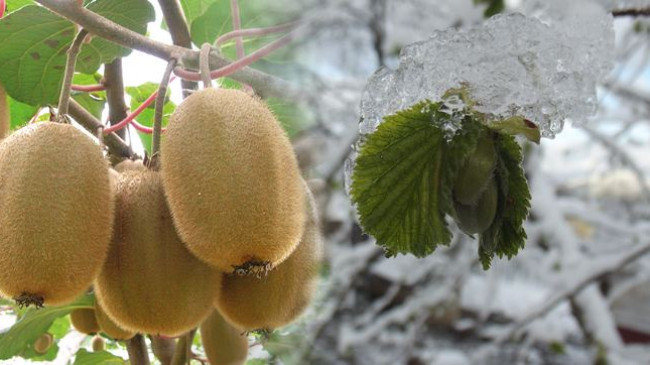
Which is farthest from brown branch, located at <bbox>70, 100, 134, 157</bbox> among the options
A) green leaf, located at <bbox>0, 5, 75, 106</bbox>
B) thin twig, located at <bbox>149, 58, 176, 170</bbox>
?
thin twig, located at <bbox>149, 58, 176, 170</bbox>

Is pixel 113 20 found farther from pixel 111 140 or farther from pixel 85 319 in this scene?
pixel 85 319

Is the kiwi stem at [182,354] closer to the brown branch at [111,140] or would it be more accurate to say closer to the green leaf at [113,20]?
the brown branch at [111,140]

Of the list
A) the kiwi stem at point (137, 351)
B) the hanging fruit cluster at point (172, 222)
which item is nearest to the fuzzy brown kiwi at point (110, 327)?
the kiwi stem at point (137, 351)

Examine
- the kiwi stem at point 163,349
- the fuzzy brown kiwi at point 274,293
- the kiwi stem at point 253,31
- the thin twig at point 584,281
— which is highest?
the kiwi stem at point 253,31

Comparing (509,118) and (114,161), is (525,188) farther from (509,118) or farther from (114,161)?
(114,161)

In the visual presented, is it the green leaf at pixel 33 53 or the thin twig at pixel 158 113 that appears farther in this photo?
the green leaf at pixel 33 53
